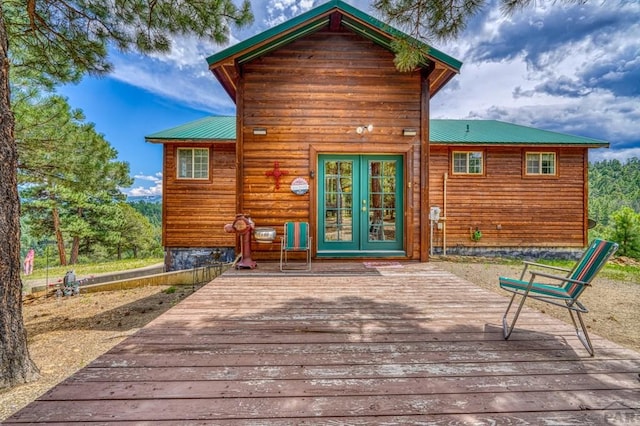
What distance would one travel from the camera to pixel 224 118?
1124 cm

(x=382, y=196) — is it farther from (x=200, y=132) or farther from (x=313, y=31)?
(x=200, y=132)

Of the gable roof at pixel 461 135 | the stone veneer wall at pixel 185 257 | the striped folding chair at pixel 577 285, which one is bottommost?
the stone veneer wall at pixel 185 257

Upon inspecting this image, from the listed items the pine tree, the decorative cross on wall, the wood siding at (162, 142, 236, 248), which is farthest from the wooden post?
the wood siding at (162, 142, 236, 248)

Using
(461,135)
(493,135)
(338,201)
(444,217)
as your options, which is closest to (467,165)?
(461,135)

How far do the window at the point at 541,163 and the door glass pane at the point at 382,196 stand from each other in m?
7.14

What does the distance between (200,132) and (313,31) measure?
218 inches

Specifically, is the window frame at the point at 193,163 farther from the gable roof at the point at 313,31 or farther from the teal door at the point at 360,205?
the teal door at the point at 360,205

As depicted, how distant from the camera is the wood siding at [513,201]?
9.73m

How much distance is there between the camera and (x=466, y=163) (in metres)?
9.84

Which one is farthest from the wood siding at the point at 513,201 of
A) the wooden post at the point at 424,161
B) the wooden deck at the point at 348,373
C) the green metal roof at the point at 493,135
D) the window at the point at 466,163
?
the wooden deck at the point at 348,373

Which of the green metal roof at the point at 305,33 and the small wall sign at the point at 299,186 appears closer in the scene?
the green metal roof at the point at 305,33

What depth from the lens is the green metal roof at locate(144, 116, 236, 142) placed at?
29.0 feet

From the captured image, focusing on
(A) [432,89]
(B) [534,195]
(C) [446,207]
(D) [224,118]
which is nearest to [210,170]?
(D) [224,118]

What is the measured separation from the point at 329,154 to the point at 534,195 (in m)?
8.32
